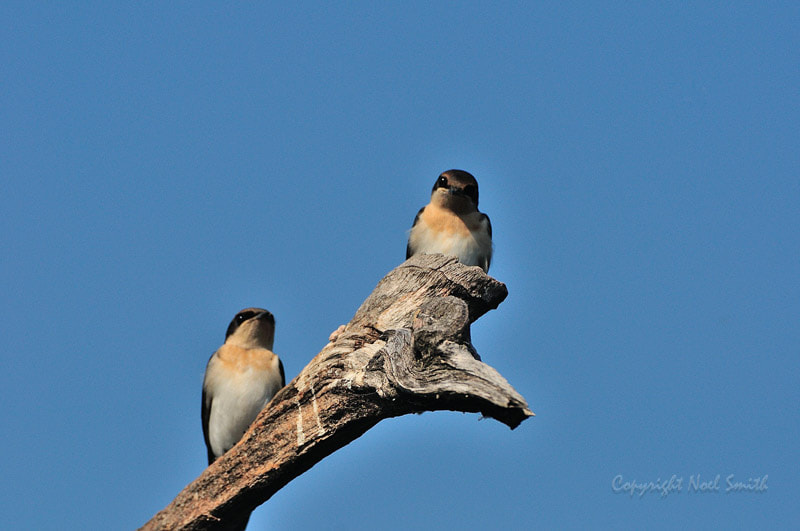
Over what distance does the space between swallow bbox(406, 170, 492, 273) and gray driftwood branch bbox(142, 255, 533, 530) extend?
2.72 meters

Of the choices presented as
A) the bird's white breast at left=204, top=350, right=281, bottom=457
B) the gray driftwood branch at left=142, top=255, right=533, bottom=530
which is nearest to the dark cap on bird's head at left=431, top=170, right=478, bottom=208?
the gray driftwood branch at left=142, top=255, right=533, bottom=530

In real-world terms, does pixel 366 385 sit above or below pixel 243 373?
below

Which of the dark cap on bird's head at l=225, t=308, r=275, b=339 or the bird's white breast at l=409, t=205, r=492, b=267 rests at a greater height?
the bird's white breast at l=409, t=205, r=492, b=267

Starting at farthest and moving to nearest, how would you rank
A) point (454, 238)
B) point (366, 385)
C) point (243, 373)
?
point (243, 373) < point (454, 238) < point (366, 385)

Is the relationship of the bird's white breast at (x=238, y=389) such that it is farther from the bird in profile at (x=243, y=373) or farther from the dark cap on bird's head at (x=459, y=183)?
the dark cap on bird's head at (x=459, y=183)

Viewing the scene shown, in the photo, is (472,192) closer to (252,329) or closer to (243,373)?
(252,329)

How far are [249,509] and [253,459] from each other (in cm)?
77

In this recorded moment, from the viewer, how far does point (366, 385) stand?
8484 millimetres

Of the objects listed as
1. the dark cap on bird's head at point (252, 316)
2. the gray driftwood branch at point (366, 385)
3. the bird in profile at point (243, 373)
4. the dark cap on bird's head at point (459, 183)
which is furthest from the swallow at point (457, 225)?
the gray driftwood branch at point (366, 385)

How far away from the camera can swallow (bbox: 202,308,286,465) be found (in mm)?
13406

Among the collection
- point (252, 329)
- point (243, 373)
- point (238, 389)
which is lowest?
point (238, 389)

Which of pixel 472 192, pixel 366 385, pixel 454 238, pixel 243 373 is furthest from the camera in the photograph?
pixel 243 373

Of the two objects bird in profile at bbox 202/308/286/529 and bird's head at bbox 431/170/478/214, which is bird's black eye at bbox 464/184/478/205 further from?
bird in profile at bbox 202/308/286/529

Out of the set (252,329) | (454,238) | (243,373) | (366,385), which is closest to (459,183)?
(454,238)
